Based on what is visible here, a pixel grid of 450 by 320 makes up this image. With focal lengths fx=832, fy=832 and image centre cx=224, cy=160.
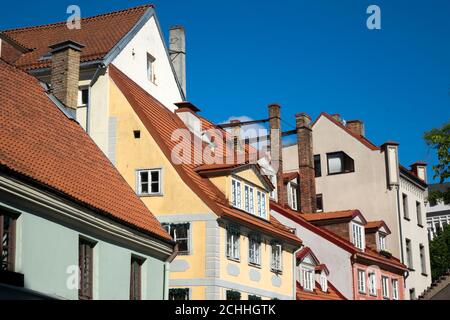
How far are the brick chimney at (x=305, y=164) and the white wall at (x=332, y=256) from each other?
5.51m

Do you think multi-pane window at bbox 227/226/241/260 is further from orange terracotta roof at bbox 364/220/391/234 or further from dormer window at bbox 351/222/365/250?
orange terracotta roof at bbox 364/220/391/234

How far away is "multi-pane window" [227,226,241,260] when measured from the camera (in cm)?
3344

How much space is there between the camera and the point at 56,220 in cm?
2152

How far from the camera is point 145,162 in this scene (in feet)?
113

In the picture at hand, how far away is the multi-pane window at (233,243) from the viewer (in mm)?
33438

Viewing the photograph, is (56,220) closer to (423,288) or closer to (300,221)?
(300,221)

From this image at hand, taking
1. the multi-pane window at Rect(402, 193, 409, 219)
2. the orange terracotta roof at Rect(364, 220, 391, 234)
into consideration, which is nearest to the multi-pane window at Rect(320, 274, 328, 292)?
the orange terracotta roof at Rect(364, 220, 391, 234)

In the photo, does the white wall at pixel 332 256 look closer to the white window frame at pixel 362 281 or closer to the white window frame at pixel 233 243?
the white window frame at pixel 362 281

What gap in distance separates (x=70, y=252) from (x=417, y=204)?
3840cm

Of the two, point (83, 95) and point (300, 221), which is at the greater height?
point (83, 95)

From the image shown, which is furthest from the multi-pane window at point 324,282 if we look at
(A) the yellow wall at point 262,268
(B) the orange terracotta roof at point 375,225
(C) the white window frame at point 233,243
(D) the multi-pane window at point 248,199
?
(C) the white window frame at point 233,243

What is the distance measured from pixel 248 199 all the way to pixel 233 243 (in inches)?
126

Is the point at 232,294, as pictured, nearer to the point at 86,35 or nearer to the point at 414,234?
the point at 86,35
